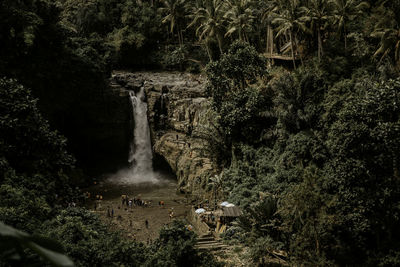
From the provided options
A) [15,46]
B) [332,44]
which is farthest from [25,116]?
[332,44]

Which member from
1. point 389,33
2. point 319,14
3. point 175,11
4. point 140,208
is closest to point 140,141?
point 140,208

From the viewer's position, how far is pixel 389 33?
62.9ft

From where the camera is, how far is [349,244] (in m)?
15.5

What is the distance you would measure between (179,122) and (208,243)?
55.0ft

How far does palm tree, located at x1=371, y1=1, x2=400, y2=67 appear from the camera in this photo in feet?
62.6

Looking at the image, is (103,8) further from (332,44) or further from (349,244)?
(349,244)

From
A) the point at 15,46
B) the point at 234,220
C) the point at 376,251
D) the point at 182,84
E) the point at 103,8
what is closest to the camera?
the point at 376,251

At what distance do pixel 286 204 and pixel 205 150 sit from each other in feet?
41.7

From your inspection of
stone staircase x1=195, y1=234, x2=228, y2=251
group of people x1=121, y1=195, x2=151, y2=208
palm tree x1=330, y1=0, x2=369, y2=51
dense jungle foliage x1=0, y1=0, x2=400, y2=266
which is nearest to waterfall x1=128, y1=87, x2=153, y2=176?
dense jungle foliage x1=0, y1=0, x2=400, y2=266

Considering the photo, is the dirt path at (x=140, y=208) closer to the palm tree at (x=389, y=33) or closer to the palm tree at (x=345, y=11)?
the palm tree at (x=389, y=33)

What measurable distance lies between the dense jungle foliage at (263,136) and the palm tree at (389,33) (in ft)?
0.25

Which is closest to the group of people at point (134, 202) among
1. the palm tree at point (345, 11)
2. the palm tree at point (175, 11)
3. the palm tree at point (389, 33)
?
the palm tree at point (345, 11)

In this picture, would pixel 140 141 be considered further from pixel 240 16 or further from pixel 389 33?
pixel 389 33

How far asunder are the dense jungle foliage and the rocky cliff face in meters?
2.28
